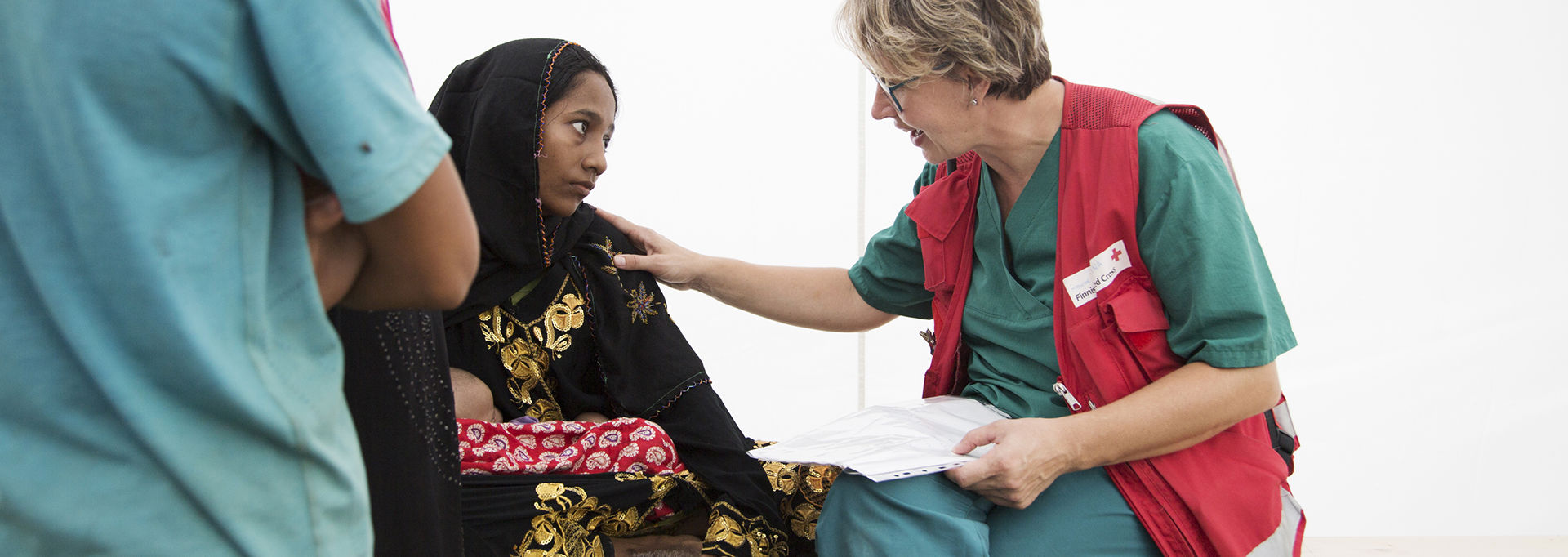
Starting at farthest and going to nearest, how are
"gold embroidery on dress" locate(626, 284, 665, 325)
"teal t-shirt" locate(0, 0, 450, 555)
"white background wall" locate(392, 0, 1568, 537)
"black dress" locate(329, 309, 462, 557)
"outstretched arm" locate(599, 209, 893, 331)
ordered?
"white background wall" locate(392, 0, 1568, 537), "outstretched arm" locate(599, 209, 893, 331), "gold embroidery on dress" locate(626, 284, 665, 325), "black dress" locate(329, 309, 462, 557), "teal t-shirt" locate(0, 0, 450, 555)

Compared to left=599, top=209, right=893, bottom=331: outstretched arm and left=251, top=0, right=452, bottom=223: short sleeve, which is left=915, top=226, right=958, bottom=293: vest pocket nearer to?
left=599, top=209, right=893, bottom=331: outstretched arm

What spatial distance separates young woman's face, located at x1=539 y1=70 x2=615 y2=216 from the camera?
1.65 metres

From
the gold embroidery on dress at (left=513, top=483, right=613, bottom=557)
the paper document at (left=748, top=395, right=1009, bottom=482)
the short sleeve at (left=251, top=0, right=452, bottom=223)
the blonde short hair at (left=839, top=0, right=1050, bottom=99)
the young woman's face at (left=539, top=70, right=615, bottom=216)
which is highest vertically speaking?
the short sleeve at (left=251, top=0, right=452, bottom=223)

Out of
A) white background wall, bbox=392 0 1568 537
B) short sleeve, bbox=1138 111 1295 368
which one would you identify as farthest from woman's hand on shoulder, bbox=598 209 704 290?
short sleeve, bbox=1138 111 1295 368

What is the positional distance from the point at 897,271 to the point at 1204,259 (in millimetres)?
634

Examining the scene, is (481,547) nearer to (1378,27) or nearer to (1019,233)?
(1019,233)

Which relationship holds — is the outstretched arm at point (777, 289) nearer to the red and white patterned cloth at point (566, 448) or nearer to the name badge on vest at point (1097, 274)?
the red and white patterned cloth at point (566, 448)

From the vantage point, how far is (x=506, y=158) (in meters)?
1.63

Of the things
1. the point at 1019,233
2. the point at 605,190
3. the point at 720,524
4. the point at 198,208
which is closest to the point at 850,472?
the point at 720,524

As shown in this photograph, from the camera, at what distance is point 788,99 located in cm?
266

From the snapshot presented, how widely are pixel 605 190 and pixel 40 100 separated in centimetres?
207

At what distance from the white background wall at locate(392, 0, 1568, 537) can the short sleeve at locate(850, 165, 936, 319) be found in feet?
2.63

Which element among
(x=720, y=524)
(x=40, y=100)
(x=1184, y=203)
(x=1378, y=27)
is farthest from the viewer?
(x=1378, y=27)

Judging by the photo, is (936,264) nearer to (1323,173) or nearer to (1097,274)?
(1097,274)
